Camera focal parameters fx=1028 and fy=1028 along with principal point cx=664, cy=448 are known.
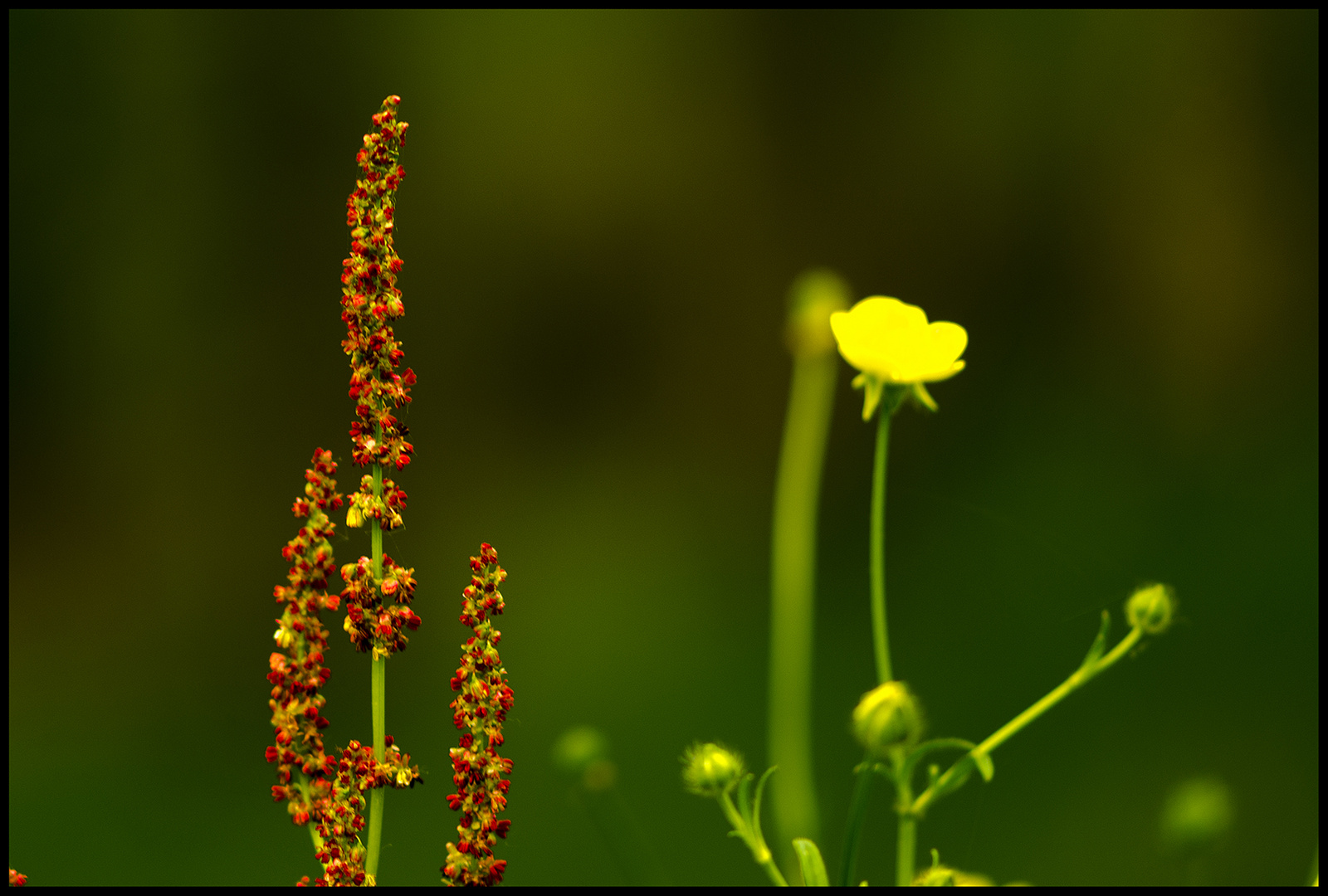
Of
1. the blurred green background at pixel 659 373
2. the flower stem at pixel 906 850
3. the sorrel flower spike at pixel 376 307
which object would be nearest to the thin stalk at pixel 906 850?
the flower stem at pixel 906 850

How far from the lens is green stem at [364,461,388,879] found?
0.48ft

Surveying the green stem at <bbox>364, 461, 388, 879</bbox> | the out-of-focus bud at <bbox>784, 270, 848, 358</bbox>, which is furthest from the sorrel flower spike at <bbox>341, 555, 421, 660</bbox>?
the out-of-focus bud at <bbox>784, 270, 848, 358</bbox>

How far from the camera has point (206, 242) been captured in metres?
0.83

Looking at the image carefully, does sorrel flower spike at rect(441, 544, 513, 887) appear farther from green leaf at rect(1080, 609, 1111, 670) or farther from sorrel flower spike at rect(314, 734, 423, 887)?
green leaf at rect(1080, 609, 1111, 670)

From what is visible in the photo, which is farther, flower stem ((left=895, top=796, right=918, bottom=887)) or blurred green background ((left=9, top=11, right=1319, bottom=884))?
blurred green background ((left=9, top=11, right=1319, bottom=884))

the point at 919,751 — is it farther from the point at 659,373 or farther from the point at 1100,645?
the point at 659,373

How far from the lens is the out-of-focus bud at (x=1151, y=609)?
0.64 feet

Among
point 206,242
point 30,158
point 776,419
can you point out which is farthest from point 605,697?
point 30,158

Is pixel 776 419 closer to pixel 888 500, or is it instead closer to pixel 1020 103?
pixel 888 500

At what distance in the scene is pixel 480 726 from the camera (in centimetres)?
14

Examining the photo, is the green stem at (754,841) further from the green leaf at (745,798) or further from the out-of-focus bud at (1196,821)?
the out-of-focus bud at (1196,821)

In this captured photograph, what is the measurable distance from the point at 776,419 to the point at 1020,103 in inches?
14.2

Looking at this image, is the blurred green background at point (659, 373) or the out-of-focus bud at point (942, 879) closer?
the out-of-focus bud at point (942, 879)

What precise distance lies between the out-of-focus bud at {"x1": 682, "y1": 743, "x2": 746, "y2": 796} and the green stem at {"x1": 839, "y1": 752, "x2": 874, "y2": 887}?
0.03 meters
